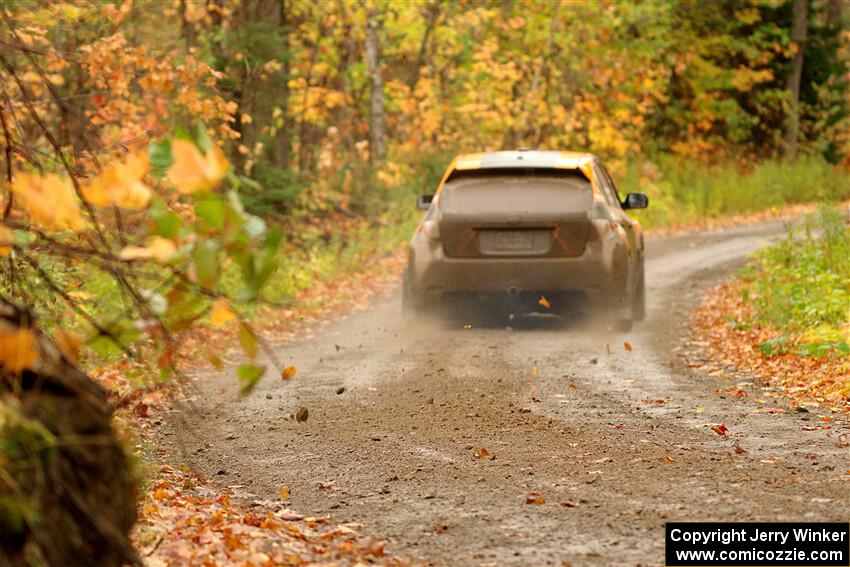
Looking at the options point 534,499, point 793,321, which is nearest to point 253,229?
point 534,499

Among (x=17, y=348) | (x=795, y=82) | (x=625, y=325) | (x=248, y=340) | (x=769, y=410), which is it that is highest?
(x=17, y=348)

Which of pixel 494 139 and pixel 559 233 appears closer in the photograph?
pixel 559 233

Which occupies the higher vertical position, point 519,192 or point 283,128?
point 519,192

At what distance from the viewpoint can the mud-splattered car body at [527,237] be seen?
1298cm

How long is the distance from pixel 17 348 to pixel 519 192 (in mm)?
9566

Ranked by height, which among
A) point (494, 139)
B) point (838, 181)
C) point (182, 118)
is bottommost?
point (838, 181)

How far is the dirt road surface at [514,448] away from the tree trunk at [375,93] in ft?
45.7

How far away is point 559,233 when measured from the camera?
511 inches

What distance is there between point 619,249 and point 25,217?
19.2ft

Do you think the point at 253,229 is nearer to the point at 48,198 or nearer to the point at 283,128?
the point at 48,198

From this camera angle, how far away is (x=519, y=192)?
13.0m

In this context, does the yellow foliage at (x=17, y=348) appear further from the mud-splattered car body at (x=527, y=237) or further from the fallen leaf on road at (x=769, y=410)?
the mud-splattered car body at (x=527, y=237)

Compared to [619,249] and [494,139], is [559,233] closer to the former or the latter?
[619,249]

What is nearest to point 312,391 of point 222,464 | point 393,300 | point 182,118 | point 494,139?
point 222,464
